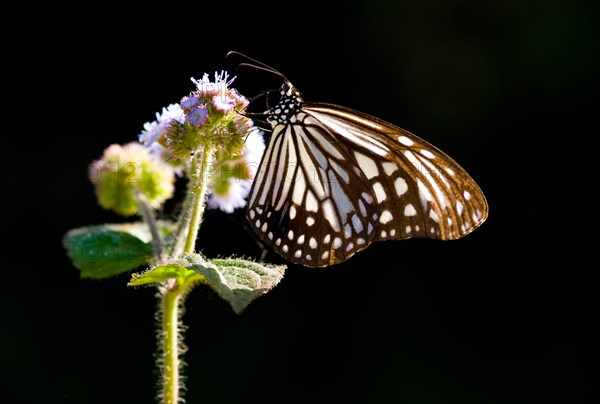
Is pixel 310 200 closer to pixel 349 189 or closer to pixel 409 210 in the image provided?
pixel 349 189

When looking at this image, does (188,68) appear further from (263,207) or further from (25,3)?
(263,207)

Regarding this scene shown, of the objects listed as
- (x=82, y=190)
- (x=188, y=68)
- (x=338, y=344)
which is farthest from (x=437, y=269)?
(x=82, y=190)

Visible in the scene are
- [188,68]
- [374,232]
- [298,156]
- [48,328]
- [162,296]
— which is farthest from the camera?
[188,68]

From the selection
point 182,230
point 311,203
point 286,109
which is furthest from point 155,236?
point 286,109

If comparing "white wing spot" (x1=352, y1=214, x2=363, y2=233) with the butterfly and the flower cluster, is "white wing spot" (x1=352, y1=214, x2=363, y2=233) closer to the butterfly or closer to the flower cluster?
the butterfly

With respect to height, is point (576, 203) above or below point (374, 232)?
above

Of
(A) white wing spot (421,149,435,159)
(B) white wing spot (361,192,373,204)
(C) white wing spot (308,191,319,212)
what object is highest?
(A) white wing spot (421,149,435,159)

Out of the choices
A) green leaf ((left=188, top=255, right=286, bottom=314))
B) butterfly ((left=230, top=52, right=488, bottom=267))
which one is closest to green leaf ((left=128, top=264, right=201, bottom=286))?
green leaf ((left=188, top=255, right=286, bottom=314))
